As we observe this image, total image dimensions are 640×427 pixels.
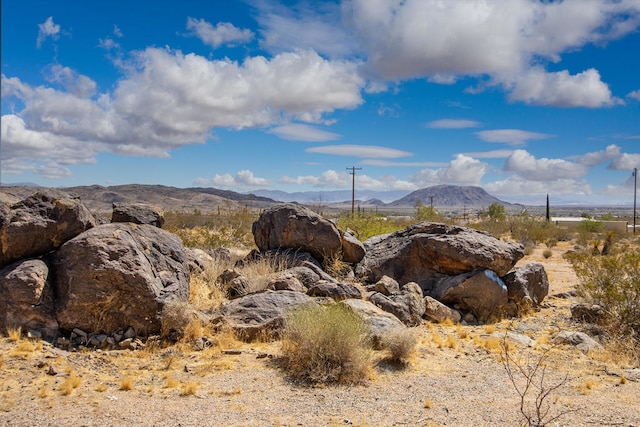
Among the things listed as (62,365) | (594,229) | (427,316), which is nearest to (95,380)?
(62,365)

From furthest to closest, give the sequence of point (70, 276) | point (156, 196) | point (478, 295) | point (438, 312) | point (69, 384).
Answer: point (156, 196) < point (478, 295) < point (438, 312) < point (70, 276) < point (69, 384)

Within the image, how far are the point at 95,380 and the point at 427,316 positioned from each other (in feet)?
22.7

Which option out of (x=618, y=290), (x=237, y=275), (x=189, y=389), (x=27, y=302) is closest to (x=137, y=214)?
(x=237, y=275)

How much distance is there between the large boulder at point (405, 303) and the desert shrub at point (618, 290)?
3812 mm

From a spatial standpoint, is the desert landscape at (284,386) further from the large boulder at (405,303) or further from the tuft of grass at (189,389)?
the large boulder at (405,303)

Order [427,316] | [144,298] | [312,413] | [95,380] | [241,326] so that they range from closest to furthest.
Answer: [312,413] → [95,380] → [144,298] → [241,326] → [427,316]

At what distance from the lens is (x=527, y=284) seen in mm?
12422

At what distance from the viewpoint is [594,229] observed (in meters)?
39.7

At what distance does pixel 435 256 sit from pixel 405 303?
240 cm

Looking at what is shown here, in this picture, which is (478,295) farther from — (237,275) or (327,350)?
(327,350)

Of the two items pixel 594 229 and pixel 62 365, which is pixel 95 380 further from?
pixel 594 229

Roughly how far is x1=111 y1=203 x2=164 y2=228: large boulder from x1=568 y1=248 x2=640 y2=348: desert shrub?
9946 mm

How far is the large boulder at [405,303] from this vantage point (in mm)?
10273

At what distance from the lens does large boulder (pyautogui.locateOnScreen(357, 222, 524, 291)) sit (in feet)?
→ 39.9
